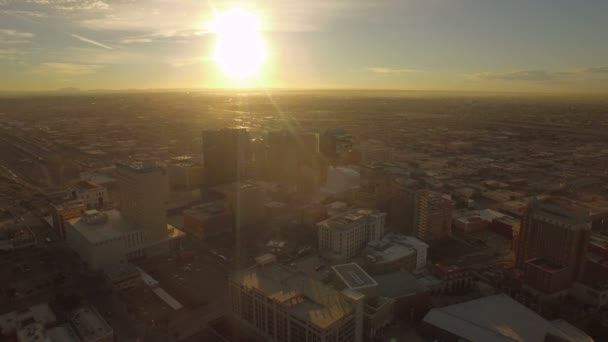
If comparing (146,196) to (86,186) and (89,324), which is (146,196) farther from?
(86,186)

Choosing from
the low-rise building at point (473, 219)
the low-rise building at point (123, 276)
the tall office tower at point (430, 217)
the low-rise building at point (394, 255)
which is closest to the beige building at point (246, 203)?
the low-rise building at point (123, 276)

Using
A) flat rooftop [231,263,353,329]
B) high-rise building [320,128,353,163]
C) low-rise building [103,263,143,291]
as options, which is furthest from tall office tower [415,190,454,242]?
high-rise building [320,128,353,163]

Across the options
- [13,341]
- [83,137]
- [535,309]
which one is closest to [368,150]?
[535,309]

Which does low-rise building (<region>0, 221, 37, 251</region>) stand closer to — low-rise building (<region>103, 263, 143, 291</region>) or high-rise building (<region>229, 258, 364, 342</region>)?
low-rise building (<region>103, 263, 143, 291</region>)

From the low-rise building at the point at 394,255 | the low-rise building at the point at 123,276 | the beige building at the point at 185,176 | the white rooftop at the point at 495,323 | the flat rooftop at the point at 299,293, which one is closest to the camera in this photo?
the flat rooftop at the point at 299,293

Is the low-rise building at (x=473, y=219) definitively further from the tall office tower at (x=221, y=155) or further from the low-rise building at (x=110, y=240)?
the tall office tower at (x=221, y=155)

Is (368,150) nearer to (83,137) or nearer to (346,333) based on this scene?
(346,333)
